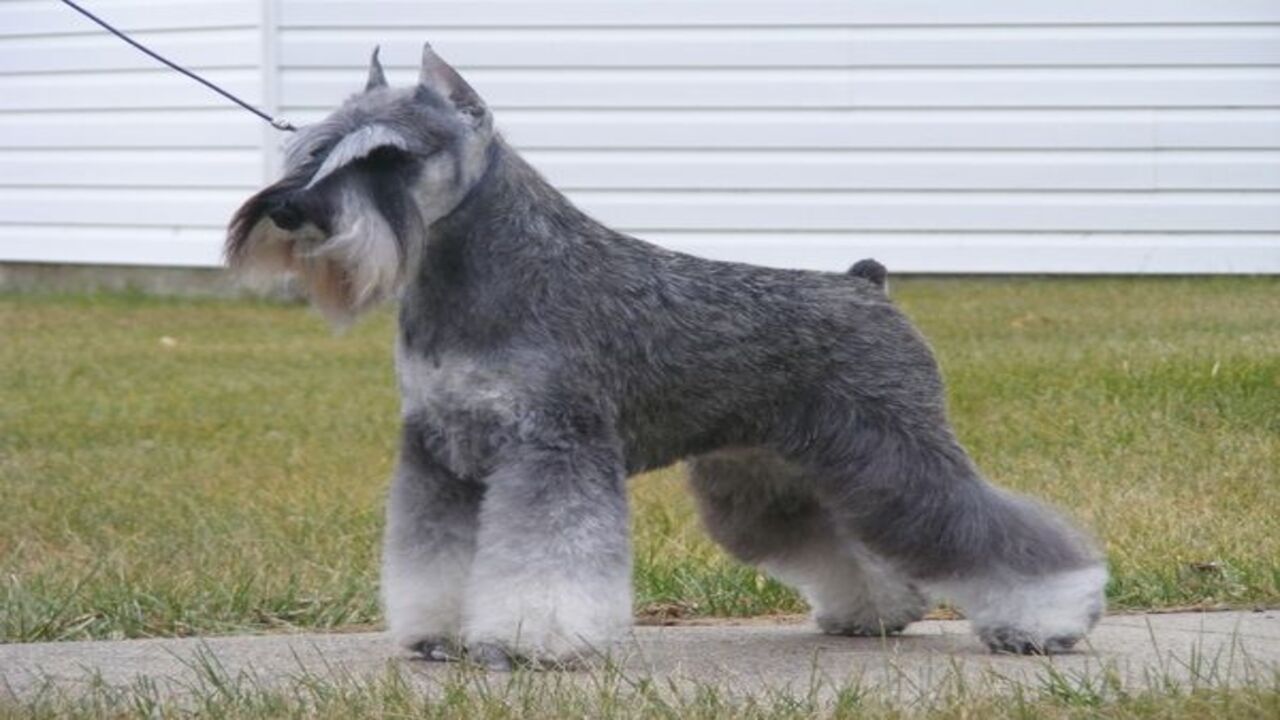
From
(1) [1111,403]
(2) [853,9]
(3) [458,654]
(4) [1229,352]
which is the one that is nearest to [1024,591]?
(3) [458,654]

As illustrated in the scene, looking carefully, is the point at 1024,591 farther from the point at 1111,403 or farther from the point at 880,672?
the point at 1111,403

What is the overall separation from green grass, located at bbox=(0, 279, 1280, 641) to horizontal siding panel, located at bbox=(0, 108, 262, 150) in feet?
4.34

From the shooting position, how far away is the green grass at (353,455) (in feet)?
21.7

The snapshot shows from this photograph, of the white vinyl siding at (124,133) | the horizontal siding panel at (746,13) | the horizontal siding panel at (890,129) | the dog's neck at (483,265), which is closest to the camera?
the dog's neck at (483,265)

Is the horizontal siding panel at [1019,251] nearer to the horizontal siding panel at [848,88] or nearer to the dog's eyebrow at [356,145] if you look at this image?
the horizontal siding panel at [848,88]

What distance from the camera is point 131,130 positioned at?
15984 mm

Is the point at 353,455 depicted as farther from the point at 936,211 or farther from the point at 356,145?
the point at 936,211

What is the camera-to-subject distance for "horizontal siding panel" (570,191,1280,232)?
14984 millimetres

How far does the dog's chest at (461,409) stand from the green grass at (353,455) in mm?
1212

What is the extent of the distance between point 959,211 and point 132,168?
5.42m

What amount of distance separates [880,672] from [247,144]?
415 inches

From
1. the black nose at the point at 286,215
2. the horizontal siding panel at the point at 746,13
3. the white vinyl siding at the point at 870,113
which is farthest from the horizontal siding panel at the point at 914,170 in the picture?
the black nose at the point at 286,215

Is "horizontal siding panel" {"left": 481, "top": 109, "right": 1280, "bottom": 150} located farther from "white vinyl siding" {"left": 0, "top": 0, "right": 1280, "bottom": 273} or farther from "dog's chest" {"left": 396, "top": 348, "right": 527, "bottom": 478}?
"dog's chest" {"left": 396, "top": 348, "right": 527, "bottom": 478}

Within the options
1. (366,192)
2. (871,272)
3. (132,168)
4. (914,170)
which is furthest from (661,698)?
(132,168)
